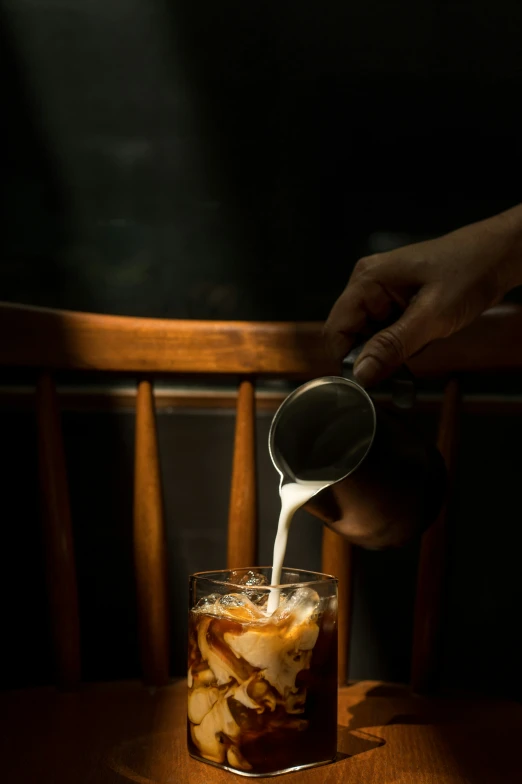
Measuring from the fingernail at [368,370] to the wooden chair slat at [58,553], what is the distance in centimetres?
31

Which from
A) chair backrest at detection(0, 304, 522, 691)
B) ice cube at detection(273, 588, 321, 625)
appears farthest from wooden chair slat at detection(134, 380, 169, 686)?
ice cube at detection(273, 588, 321, 625)

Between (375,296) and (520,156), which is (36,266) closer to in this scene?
(375,296)

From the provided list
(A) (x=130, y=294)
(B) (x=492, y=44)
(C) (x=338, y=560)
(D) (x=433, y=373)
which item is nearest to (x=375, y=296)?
(D) (x=433, y=373)

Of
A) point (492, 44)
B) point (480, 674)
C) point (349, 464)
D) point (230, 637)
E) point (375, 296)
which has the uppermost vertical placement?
point (492, 44)

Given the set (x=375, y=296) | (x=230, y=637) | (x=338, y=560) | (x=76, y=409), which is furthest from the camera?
(x=76, y=409)

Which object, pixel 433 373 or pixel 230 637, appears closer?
pixel 230 637

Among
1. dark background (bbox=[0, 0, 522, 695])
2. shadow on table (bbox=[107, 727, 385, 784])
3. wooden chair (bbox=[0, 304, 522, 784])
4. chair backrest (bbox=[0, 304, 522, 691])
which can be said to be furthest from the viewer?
dark background (bbox=[0, 0, 522, 695])

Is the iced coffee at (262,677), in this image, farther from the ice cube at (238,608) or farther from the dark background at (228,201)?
the dark background at (228,201)

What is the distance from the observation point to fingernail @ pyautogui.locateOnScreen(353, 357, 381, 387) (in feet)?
1.87

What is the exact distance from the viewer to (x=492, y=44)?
100 cm

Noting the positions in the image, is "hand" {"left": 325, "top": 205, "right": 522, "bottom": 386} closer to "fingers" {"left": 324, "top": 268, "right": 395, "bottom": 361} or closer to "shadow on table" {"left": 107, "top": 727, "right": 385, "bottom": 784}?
"fingers" {"left": 324, "top": 268, "right": 395, "bottom": 361}

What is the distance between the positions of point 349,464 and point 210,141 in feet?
1.94

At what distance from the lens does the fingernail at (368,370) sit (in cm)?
57

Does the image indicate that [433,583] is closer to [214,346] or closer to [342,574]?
[342,574]
